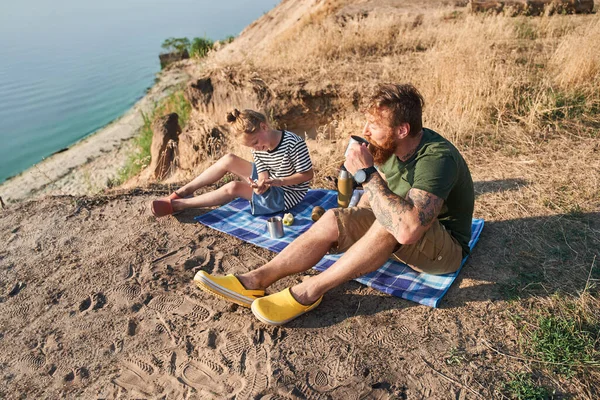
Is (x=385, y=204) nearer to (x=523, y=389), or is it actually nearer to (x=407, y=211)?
(x=407, y=211)

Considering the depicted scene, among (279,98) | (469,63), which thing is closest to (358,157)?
(469,63)

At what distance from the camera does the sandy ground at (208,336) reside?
102 inches

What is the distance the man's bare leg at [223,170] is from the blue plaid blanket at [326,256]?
328 millimetres

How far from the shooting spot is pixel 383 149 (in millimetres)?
2854

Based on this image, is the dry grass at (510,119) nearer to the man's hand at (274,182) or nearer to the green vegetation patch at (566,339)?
the green vegetation patch at (566,339)

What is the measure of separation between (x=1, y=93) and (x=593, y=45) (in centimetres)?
1896

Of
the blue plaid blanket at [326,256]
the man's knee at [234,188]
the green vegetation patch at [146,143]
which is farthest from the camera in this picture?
the green vegetation patch at [146,143]

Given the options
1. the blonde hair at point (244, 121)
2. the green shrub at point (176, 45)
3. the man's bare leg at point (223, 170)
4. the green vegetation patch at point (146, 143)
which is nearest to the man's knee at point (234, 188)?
the man's bare leg at point (223, 170)

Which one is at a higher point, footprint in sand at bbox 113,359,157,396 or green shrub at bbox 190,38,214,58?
green shrub at bbox 190,38,214,58

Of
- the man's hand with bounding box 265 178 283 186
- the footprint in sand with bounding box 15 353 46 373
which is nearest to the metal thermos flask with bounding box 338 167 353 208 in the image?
the man's hand with bounding box 265 178 283 186

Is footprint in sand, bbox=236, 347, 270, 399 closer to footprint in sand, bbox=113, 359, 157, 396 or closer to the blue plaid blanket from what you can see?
footprint in sand, bbox=113, 359, 157, 396

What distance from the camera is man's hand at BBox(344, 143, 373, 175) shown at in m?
2.72

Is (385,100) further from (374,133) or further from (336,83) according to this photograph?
(336,83)

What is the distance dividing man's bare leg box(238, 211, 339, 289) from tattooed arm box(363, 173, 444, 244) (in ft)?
1.66
